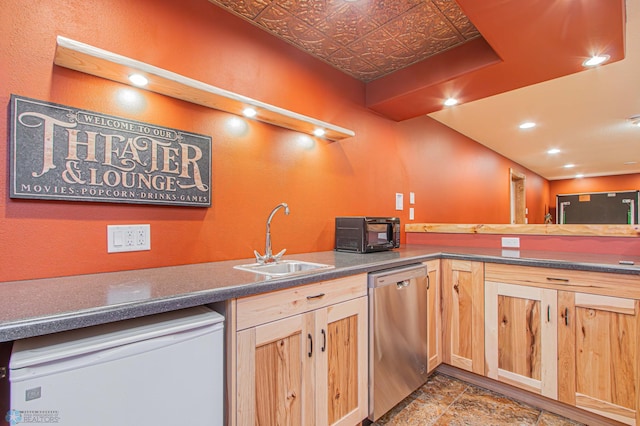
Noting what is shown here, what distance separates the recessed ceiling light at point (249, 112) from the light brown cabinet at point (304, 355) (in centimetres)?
106

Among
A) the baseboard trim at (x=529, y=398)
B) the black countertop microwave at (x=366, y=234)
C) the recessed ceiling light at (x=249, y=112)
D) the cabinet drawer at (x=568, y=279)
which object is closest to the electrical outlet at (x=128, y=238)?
the recessed ceiling light at (x=249, y=112)

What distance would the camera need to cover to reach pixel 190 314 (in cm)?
110

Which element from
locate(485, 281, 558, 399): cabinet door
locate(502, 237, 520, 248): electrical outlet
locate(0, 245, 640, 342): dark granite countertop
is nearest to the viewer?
locate(0, 245, 640, 342): dark granite countertop

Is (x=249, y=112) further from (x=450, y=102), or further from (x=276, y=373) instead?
(x=450, y=102)

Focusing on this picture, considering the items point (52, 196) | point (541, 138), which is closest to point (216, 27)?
point (52, 196)

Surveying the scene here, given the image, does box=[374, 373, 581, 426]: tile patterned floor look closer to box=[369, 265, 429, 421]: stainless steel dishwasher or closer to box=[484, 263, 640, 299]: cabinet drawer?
box=[369, 265, 429, 421]: stainless steel dishwasher

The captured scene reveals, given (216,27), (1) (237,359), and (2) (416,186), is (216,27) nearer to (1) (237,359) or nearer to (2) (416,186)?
(1) (237,359)

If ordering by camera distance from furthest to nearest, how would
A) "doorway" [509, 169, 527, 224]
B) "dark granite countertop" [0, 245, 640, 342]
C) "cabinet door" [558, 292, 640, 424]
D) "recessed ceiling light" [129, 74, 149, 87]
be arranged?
1. "doorway" [509, 169, 527, 224]
2. "cabinet door" [558, 292, 640, 424]
3. "recessed ceiling light" [129, 74, 149, 87]
4. "dark granite countertop" [0, 245, 640, 342]

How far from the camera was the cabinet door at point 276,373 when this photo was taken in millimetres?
1175

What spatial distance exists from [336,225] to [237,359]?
1418 millimetres

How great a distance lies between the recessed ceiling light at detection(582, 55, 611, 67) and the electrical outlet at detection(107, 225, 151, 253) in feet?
9.06

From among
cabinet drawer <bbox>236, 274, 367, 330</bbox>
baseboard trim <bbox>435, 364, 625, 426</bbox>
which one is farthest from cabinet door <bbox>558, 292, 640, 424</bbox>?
cabinet drawer <bbox>236, 274, 367, 330</bbox>

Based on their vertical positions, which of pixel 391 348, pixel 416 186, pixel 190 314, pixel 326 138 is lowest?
pixel 391 348

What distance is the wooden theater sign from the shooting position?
1.20 meters
